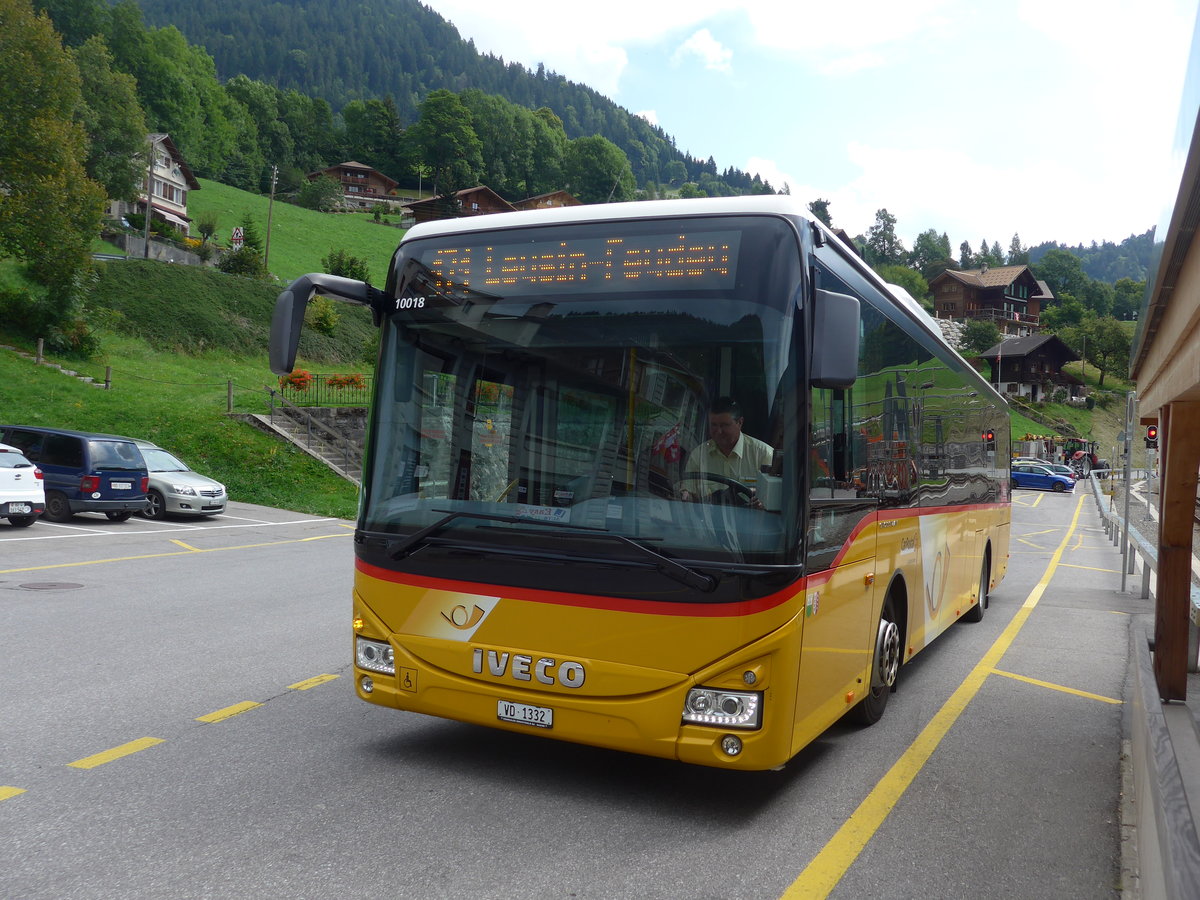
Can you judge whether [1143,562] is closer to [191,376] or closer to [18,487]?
[18,487]

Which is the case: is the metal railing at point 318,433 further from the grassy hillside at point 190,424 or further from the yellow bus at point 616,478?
the yellow bus at point 616,478

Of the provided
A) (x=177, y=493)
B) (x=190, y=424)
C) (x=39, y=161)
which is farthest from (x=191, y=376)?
(x=177, y=493)

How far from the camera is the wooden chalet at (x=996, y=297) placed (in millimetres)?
144625

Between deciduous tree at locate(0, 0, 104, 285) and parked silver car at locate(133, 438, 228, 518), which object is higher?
deciduous tree at locate(0, 0, 104, 285)

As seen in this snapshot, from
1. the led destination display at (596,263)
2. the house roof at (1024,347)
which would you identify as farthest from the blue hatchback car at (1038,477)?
the led destination display at (596,263)

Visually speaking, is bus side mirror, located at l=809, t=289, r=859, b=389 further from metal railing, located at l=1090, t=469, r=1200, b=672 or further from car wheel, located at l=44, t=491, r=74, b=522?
car wheel, located at l=44, t=491, r=74, b=522

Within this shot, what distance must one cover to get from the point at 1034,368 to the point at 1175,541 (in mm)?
114649

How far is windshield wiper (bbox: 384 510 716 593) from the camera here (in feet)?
14.6

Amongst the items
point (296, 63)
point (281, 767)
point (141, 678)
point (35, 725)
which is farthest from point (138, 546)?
point (296, 63)

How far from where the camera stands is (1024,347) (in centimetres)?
11062

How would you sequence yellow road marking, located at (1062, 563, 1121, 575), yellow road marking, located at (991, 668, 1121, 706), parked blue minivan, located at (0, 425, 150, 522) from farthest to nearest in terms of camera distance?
1. parked blue minivan, located at (0, 425, 150, 522)
2. yellow road marking, located at (1062, 563, 1121, 575)
3. yellow road marking, located at (991, 668, 1121, 706)

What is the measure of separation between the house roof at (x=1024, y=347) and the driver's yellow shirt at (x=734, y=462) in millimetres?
109973

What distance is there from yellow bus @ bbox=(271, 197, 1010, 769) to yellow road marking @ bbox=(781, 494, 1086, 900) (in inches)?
18.0

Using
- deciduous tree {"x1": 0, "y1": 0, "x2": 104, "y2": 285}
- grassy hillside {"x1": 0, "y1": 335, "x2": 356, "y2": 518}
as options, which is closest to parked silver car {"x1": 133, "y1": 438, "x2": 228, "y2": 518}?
grassy hillside {"x1": 0, "y1": 335, "x2": 356, "y2": 518}
